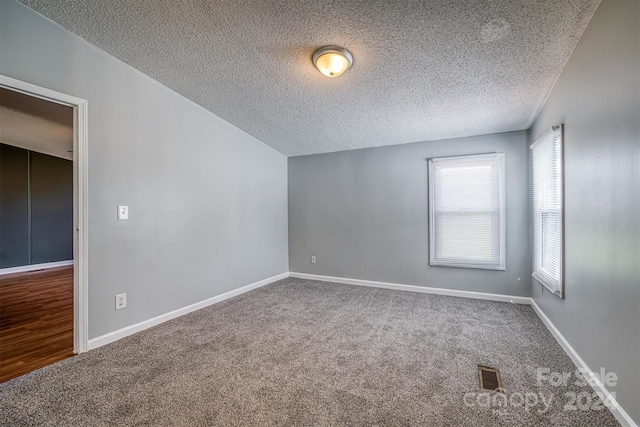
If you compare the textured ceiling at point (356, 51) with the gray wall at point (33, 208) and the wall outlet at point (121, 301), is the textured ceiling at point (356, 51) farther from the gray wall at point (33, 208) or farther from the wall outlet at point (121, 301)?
the gray wall at point (33, 208)

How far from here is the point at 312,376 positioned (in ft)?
6.12

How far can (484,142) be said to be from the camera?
3611 mm

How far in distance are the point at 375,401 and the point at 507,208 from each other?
302cm

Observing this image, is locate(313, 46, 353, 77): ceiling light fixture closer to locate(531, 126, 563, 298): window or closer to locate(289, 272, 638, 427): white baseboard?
locate(531, 126, 563, 298): window

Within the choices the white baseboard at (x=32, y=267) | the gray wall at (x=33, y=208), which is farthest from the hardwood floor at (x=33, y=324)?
the gray wall at (x=33, y=208)

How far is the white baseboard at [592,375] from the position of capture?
1387mm

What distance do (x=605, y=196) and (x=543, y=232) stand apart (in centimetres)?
140

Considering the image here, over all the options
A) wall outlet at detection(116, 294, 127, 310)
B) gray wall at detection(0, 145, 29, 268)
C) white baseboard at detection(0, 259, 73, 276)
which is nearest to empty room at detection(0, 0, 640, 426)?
wall outlet at detection(116, 294, 127, 310)

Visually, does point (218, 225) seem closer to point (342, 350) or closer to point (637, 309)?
point (342, 350)

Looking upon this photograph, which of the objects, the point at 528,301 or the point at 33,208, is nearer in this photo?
the point at 528,301

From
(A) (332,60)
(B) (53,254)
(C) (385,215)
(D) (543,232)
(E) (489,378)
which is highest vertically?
(A) (332,60)

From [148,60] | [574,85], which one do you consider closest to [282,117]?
[148,60]

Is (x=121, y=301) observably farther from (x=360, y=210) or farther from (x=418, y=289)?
(x=418, y=289)

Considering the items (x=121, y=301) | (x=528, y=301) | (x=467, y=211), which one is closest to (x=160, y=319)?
(x=121, y=301)
